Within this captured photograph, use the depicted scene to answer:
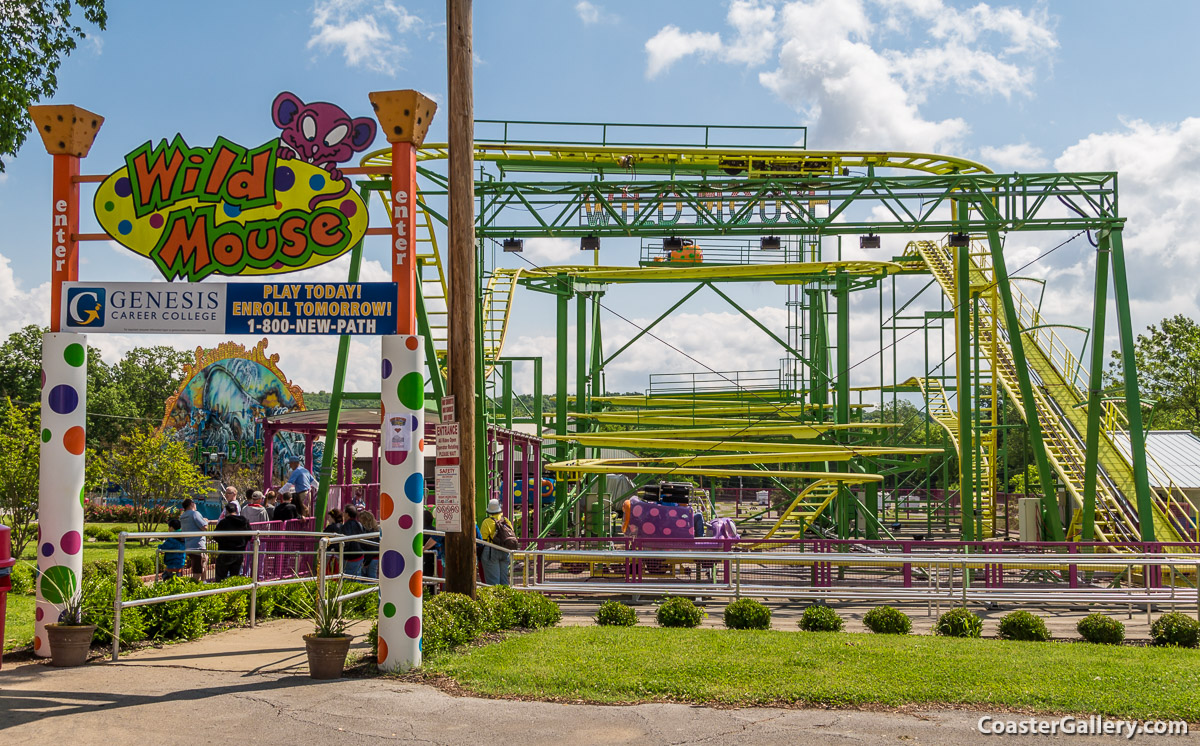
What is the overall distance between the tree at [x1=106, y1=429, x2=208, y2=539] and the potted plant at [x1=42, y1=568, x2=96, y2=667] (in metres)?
27.2

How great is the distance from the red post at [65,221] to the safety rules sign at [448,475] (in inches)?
158

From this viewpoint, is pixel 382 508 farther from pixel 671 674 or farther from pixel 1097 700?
pixel 1097 700

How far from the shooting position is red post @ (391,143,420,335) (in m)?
8.97

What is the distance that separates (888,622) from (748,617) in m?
1.69

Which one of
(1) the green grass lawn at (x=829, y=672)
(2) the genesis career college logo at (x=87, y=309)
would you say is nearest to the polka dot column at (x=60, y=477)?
(2) the genesis career college logo at (x=87, y=309)

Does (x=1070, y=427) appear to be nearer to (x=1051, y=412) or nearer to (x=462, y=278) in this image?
(x=1051, y=412)

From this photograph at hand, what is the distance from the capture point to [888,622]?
1188cm

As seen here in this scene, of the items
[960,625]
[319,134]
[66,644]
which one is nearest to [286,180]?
[319,134]

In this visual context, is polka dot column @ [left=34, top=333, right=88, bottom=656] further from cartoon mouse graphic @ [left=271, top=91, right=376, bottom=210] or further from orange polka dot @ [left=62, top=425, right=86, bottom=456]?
cartoon mouse graphic @ [left=271, top=91, right=376, bottom=210]

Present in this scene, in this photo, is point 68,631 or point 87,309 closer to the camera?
point 68,631

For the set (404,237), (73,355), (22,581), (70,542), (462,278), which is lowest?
(22,581)

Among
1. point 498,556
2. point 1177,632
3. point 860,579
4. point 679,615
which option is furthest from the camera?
point 860,579

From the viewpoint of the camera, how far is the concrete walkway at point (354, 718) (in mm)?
6684

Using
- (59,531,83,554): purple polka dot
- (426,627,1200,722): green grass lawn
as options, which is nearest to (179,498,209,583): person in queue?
(59,531,83,554): purple polka dot
